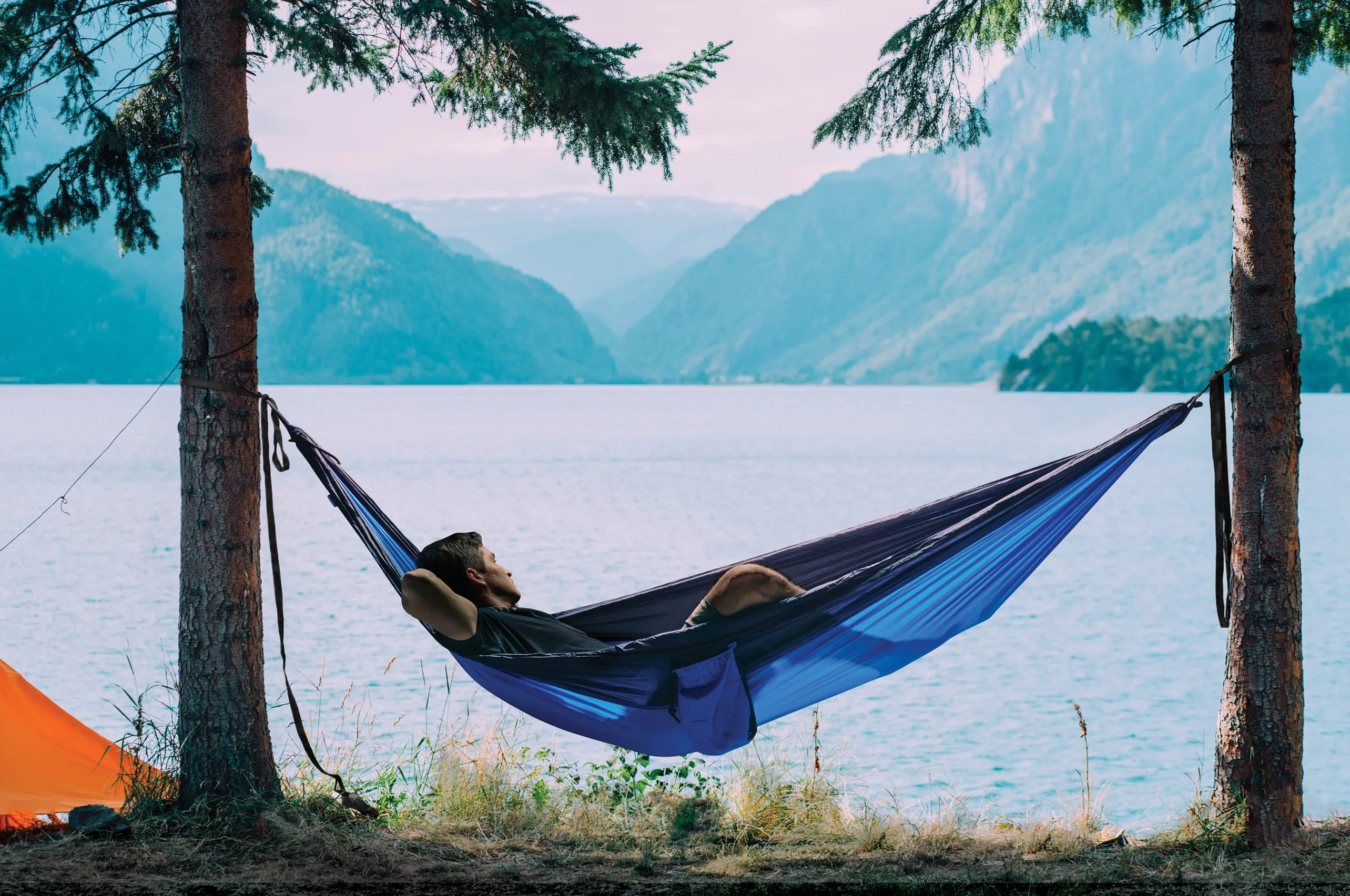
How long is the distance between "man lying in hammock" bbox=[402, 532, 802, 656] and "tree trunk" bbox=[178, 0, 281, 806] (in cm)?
43

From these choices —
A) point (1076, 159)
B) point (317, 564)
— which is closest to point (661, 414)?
point (317, 564)

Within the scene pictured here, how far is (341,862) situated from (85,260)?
80860mm

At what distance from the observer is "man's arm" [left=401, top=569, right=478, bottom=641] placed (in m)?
2.85

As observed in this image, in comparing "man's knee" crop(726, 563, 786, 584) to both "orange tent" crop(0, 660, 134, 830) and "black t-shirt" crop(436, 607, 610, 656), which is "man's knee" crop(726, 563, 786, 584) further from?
"orange tent" crop(0, 660, 134, 830)

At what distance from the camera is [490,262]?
99.4m

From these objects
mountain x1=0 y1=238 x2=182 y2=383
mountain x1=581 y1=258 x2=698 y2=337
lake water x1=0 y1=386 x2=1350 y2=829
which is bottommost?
lake water x1=0 y1=386 x2=1350 y2=829

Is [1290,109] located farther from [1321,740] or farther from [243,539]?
[1321,740]

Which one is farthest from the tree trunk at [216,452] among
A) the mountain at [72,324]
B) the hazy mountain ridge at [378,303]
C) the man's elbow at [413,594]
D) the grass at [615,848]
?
the hazy mountain ridge at [378,303]

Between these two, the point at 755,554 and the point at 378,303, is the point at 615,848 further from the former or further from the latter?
the point at 378,303

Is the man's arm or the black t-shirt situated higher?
the man's arm

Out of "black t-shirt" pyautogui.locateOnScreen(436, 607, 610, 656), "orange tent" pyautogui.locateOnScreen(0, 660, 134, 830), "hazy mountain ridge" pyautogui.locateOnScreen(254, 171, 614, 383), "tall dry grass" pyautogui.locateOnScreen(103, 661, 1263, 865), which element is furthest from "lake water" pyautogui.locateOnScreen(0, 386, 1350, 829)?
"hazy mountain ridge" pyautogui.locateOnScreen(254, 171, 614, 383)

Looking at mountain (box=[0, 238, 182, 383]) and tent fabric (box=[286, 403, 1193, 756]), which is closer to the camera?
tent fabric (box=[286, 403, 1193, 756])

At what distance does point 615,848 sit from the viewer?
2959 millimetres

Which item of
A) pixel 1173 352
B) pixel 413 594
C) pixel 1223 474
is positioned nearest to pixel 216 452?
pixel 413 594
